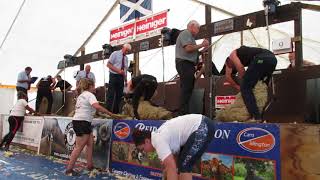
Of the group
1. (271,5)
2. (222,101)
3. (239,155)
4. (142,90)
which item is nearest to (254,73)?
(239,155)

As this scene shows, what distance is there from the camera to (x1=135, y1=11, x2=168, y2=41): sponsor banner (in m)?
7.99

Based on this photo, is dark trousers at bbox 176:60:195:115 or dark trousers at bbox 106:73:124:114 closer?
dark trousers at bbox 176:60:195:115

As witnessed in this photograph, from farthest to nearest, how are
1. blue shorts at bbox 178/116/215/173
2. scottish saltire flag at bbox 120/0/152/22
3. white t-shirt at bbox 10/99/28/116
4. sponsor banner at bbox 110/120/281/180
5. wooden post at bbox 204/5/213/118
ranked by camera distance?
1. scottish saltire flag at bbox 120/0/152/22
2. white t-shirt at bbox 10/99/28/116
3. wooden post at bbox 204/5/213/118
4. sponsor banner at bbox 110/120/281/180
5. blue shorts at bbox 178/116/215/173

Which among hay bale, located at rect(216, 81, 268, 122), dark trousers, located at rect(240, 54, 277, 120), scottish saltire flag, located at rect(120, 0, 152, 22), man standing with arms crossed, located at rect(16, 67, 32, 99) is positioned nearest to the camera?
dark trousers, located at rect(240, 54, 277, 120)

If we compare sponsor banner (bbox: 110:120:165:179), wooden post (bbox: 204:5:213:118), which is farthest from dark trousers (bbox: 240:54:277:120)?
sponsor banner (bbox: 110:120:165:179)

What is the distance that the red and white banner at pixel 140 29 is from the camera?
316 inches

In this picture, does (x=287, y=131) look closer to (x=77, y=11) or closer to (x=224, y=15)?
(x=224, y=15)

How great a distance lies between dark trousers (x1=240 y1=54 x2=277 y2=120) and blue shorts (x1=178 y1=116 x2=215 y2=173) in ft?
3.58

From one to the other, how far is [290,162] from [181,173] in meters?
1.06

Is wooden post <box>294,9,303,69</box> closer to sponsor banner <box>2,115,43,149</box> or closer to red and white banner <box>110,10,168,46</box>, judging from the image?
red and white banner <box>110,10,168,46</box>

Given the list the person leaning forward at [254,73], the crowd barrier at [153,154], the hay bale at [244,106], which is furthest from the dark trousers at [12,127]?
the person leaning forward at [254,73]

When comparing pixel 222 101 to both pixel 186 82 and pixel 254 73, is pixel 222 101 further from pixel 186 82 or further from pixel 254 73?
pixel 254 73

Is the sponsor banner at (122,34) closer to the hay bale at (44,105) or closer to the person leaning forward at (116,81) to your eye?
the person leaning forward at (116,81)

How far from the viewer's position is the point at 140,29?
8547 millimetres
